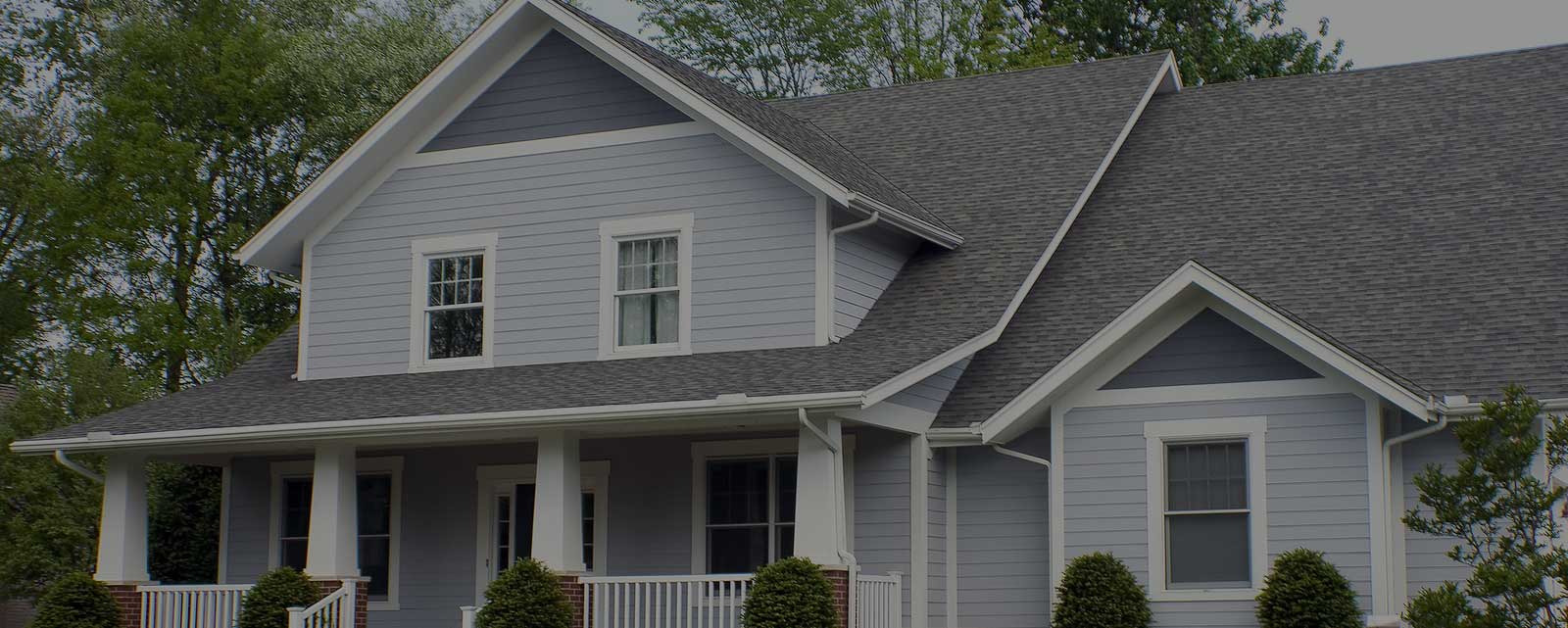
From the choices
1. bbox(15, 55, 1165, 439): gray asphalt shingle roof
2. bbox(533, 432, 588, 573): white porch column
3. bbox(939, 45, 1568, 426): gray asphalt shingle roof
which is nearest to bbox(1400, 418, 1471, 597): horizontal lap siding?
bbox(939, 45, 1568, 426): gray asphalt shingle roof

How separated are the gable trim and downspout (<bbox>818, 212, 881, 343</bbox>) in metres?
1.72

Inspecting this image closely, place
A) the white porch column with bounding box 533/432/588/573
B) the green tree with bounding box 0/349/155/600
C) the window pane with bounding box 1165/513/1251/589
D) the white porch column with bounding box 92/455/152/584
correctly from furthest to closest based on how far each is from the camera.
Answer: the green tree with bounding box 0/349/155/600, the white porch column with bounding box 92/455/152/584, the white porch column with bounding box 533/432/588/573, the window pane with bounding box 1165/513/1251/589

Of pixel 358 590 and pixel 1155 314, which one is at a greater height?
pixel 1155 314

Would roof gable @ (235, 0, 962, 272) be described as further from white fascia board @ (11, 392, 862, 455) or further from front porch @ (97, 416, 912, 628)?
white fascia board @ (11, 392, 862, 455)

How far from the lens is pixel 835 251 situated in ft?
56.4

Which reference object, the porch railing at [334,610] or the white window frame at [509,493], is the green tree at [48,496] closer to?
the white window frame at [509,493]

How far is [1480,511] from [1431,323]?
4.16m

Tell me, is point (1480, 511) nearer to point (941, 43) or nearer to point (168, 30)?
point (941, 43)

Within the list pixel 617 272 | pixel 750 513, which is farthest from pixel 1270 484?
pixel 617 272

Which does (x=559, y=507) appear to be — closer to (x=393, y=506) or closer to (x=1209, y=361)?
(x=393, y=506)

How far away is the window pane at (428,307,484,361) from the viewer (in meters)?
18.6

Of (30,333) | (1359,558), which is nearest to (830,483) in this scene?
(1359,558)

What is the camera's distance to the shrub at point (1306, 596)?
14391 mm

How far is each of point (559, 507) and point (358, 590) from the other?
258 centimetres
